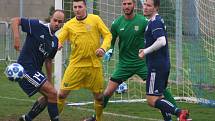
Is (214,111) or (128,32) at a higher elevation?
(128,32)

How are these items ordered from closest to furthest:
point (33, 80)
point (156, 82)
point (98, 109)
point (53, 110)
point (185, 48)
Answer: point (156, 82), point (33, 80), point (53, 110), point (98, 109), point (185, 48)

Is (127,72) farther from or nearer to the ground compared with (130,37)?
nearer to the ground

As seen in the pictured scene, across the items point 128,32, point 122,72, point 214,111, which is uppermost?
point 128,32

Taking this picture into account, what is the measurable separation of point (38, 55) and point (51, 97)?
25.9 inches

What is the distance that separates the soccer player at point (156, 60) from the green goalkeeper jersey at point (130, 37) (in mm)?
1456

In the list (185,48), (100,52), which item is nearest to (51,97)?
(100,52)

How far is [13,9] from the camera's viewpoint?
139ft

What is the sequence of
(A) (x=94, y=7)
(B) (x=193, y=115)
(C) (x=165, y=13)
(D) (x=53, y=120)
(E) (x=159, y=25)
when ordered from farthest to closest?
(C) (x=165, y=13)
(A) (x=94, y=7)
(B) (x=193, y=115)
(D) (x=53, y=120)
(E) (x=159, y=25)

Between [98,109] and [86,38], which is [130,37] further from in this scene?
[98,109]

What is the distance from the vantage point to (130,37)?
→ 1116 cm

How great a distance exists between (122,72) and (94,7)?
152 inches

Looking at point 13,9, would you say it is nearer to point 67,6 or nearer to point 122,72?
point 67,6

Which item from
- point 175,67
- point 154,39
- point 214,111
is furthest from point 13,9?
point 154,39

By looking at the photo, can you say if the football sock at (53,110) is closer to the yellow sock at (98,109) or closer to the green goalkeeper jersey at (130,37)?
the yellow sock at (98,109)
